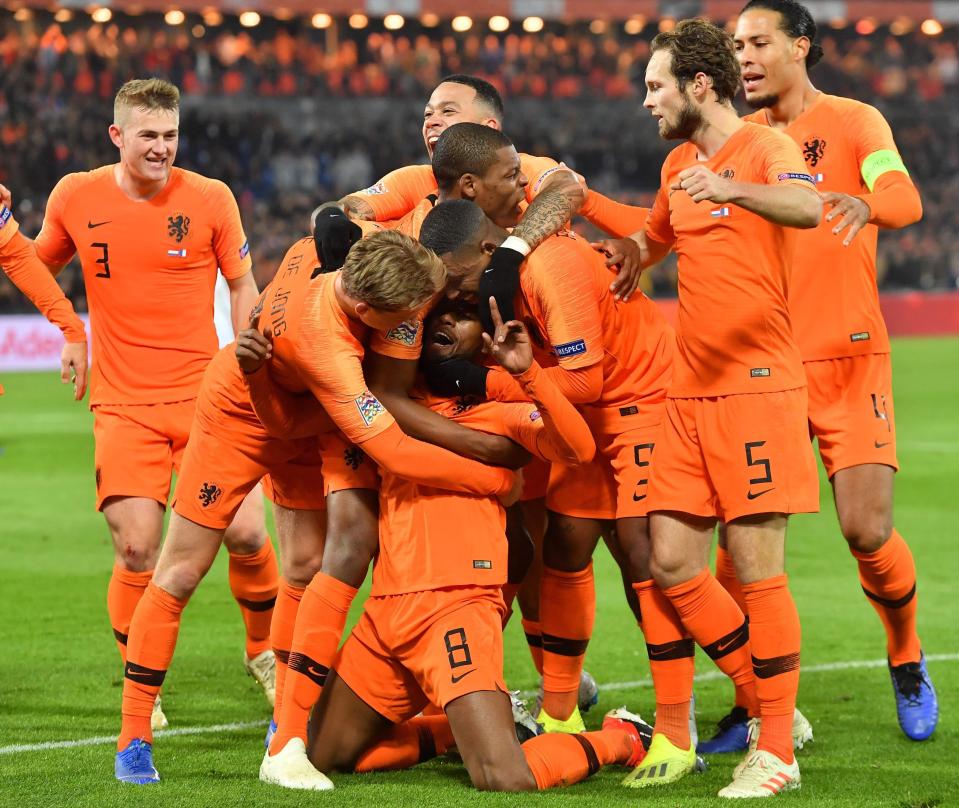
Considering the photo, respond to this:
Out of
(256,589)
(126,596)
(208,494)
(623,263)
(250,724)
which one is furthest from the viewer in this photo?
(256,589)

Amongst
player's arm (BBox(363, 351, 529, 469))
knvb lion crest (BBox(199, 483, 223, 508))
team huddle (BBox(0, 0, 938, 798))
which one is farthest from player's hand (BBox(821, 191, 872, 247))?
knvb lion crest (BBox(199, 483, 223, 508))

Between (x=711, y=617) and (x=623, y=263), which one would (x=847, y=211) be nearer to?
(x=623, y=263)

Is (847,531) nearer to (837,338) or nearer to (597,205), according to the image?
(837,338)

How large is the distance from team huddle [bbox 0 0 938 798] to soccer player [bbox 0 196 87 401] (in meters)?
1.18

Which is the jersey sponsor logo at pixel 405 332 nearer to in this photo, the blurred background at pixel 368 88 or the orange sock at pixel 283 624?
the orange sock at pixel 283 624

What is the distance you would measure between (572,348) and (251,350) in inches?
41.5

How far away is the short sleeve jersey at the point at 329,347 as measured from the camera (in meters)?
4.65

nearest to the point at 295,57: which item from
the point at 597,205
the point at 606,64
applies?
the point at 606,64

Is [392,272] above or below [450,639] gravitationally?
above

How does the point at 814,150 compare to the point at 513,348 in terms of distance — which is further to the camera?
the point at 814,150

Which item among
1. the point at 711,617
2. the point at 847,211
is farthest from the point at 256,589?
the point at 847,211

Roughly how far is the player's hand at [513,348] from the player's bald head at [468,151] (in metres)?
0.79

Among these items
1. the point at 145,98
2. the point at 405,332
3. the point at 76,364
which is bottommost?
the point at 76,364

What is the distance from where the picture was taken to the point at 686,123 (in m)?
4.84
